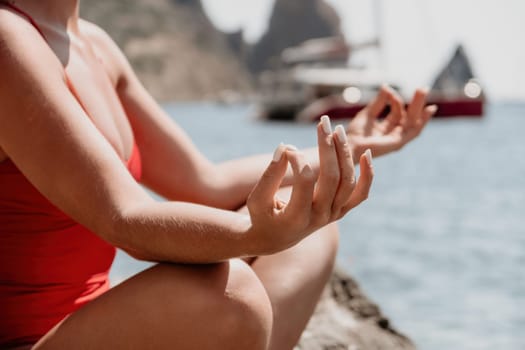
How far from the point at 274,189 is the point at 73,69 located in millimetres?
548

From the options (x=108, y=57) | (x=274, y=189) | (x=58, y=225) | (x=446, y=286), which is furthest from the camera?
(x=446, y=286)

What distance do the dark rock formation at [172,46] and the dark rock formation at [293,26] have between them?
36.3 feet

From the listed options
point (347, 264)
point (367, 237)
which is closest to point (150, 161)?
point (347, 264)

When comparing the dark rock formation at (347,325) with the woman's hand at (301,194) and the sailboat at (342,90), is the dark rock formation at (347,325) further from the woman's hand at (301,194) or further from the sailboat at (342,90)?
the sailboat at (342,90)

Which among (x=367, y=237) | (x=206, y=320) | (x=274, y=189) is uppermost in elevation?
(x=274, y=189)

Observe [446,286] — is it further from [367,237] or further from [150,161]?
[150,161]

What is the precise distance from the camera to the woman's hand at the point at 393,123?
1.74 m

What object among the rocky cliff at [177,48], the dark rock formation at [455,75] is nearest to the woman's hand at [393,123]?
the dark rock formation at [455,75]

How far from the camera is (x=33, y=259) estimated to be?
1.33 m

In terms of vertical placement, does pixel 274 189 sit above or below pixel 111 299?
above

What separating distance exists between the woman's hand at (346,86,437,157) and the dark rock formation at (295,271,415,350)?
76 centimetres

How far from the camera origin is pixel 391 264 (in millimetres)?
6133

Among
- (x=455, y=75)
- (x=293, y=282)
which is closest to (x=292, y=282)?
(x=293, y=282)

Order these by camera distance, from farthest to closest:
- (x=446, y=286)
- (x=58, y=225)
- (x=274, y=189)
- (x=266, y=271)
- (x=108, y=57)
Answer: (x=446, y=286), (x=108, y=57), (x=266, y=271), (x=58, y=225), (x=274, y=189)
